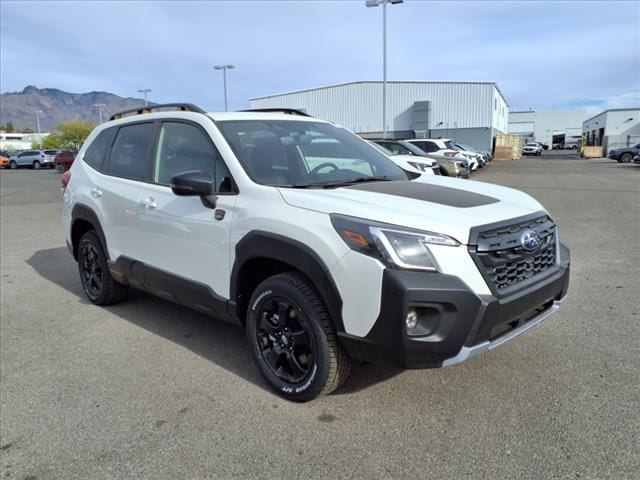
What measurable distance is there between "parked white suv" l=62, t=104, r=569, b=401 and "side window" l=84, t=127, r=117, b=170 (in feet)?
1.29

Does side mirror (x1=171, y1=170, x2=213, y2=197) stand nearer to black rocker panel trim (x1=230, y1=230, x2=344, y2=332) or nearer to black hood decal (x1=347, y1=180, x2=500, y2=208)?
black rocker panel trim (x1=230, y1=230, x2=344, y2=332)

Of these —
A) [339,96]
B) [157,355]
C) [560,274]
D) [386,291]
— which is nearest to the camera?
[386,291]

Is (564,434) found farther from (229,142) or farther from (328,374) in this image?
(229,142)

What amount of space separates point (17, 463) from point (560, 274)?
130 inches

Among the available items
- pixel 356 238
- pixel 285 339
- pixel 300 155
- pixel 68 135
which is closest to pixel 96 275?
pixel 300 155

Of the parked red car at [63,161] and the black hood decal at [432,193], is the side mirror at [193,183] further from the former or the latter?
the parked red car at [63,161]

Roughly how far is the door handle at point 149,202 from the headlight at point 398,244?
1.97 meters

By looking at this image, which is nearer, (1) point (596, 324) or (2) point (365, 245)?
(2) point (365, 245)

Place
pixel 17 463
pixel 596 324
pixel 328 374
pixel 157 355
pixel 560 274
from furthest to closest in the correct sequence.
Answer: pixel 596 324 → pixel 157 355 → pixel 560 274 → pixel 328 374 → pixel 17 463

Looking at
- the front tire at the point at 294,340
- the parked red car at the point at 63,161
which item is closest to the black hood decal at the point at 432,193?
the front tire at the point at 294,340

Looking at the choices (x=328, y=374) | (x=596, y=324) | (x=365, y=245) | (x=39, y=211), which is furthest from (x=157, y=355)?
(x=39, y=211)

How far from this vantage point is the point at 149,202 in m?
4.00

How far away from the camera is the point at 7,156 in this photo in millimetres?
46250

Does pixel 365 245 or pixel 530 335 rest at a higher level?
pixel 365 245
